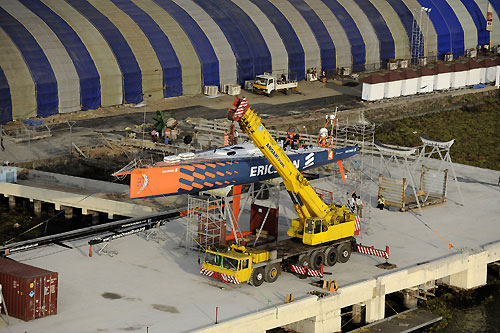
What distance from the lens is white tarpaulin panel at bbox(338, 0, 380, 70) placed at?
10312 cm

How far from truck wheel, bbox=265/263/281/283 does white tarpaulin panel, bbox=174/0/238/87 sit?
47.7 m

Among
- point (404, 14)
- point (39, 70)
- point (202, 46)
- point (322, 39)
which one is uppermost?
point (404, 14)

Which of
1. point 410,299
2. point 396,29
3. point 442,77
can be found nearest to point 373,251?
point 410,299

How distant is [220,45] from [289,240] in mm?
46359

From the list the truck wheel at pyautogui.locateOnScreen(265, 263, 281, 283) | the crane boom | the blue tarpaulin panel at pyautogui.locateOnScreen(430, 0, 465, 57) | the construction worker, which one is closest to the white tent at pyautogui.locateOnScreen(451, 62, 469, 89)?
the blue tarpaulin panel at pyautogui.locateOnScreen(430, 0, 465, 57)

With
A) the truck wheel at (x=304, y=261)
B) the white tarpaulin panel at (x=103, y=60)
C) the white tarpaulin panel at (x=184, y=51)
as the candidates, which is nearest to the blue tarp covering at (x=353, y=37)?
the white tarpaulin panel at (x=184, y=51)

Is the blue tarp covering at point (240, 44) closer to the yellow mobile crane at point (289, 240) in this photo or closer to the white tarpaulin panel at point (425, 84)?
the white tarpaulin panel at point (425, 84)

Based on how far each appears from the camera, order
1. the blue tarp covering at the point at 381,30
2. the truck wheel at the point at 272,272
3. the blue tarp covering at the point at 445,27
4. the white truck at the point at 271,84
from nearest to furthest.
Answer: the truck wheel at the point at 272,272 < the white truck at the point at 271,84 < the blue tarp covering at the point at 381,30 < the blue tarp covering at the point at 445,27

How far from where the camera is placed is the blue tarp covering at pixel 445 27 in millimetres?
111438

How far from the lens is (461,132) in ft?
283

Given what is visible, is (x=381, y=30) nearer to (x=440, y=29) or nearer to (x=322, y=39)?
(x=322, y=39)

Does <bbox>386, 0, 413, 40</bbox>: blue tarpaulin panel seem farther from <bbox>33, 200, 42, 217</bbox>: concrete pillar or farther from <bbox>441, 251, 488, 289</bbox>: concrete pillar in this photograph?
<bbox>441, 251, 488, 289</bbox>: concrete pillar

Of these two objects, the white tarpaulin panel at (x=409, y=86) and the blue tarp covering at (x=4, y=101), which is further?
the white tarpaulin panel at (x=409, y=86)

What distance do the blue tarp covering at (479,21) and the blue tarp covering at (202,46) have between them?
40070 mm
